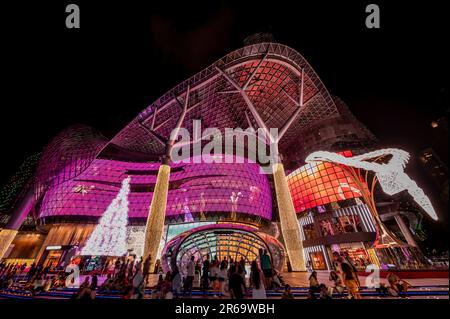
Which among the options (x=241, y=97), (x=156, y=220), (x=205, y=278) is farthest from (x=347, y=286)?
(x=241, y=97)

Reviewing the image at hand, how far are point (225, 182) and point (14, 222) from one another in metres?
31.3

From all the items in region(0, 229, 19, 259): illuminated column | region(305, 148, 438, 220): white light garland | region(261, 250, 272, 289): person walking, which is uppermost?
region(305, 148, 438, 220): white light garland

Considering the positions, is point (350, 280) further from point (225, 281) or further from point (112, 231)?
point (112, 231)

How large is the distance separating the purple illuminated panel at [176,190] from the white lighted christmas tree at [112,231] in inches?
43.6

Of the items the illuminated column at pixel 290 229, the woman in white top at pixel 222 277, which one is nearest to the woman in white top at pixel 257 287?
the woman in white top at pixel 222 277

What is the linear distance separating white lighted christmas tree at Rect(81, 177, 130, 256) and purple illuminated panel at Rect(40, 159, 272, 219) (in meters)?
1.11

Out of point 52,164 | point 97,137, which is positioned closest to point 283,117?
point 97,137

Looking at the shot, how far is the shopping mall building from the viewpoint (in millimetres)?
18062

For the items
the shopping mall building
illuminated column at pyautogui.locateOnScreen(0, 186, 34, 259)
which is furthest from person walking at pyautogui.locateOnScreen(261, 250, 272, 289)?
illuminated column at pyautogui.locateOnScreen(0, 186, 34, 259)

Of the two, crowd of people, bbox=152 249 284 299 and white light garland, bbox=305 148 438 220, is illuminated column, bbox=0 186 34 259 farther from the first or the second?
white light garland, bbox=305 148 438 220

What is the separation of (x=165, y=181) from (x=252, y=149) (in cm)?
3048

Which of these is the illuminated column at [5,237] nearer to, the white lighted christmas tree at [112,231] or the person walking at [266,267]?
the white lighted christmas tree at [112,231]

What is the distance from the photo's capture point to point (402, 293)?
279 inches

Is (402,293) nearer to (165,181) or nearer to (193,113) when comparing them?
(165,181)
